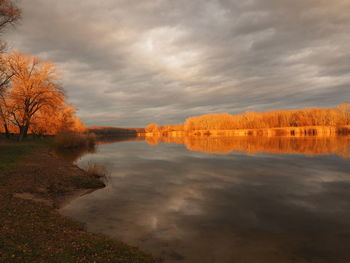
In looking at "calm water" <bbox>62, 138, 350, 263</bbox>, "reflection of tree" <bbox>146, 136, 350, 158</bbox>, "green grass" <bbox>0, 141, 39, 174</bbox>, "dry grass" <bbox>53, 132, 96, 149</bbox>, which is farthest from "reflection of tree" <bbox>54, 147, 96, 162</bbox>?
"reflection of tree" <bbox>146, 136, 350, 158</bbox>

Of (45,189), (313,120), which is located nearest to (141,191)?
(45,189)

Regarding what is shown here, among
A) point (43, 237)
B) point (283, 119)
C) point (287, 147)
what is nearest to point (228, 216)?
point (43, 237)

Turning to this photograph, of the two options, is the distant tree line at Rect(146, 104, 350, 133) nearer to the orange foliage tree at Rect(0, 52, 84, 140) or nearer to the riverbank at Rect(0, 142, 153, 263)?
the orange foliage tree at Rect(0, 52, 84, 140)

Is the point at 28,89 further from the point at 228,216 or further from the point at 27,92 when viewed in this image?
the point at 228,216

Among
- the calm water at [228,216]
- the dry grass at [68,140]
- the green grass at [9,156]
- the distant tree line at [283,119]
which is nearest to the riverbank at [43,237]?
the calm water at [228,216]

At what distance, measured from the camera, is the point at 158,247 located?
26.1 feet

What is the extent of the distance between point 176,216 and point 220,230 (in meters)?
2.51

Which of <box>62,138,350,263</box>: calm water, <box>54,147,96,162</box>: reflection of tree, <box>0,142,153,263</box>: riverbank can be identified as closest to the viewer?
<box>0,142,153,263</box>: riverbank

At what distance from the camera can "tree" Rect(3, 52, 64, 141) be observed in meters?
38.5

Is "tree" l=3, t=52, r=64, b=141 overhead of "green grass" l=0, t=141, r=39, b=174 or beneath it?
overhead

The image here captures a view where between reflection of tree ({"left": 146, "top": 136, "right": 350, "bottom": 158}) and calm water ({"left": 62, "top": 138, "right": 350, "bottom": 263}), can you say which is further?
reflection of tree ({"left": 146, "top": 136, "right": 350, "bottom": 158})

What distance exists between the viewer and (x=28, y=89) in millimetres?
39344

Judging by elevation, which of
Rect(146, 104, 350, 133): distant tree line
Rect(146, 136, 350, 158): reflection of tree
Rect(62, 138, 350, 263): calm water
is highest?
Rect(146, 104, 350, 133): distant tree line

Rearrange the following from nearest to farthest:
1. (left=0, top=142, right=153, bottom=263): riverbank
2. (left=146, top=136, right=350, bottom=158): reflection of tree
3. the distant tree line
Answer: (left=0, top=142, right=153, bottom=263): riverbank → (left=146, top=136, right=350, bottom=158): reflection of tree → the distant tree line
